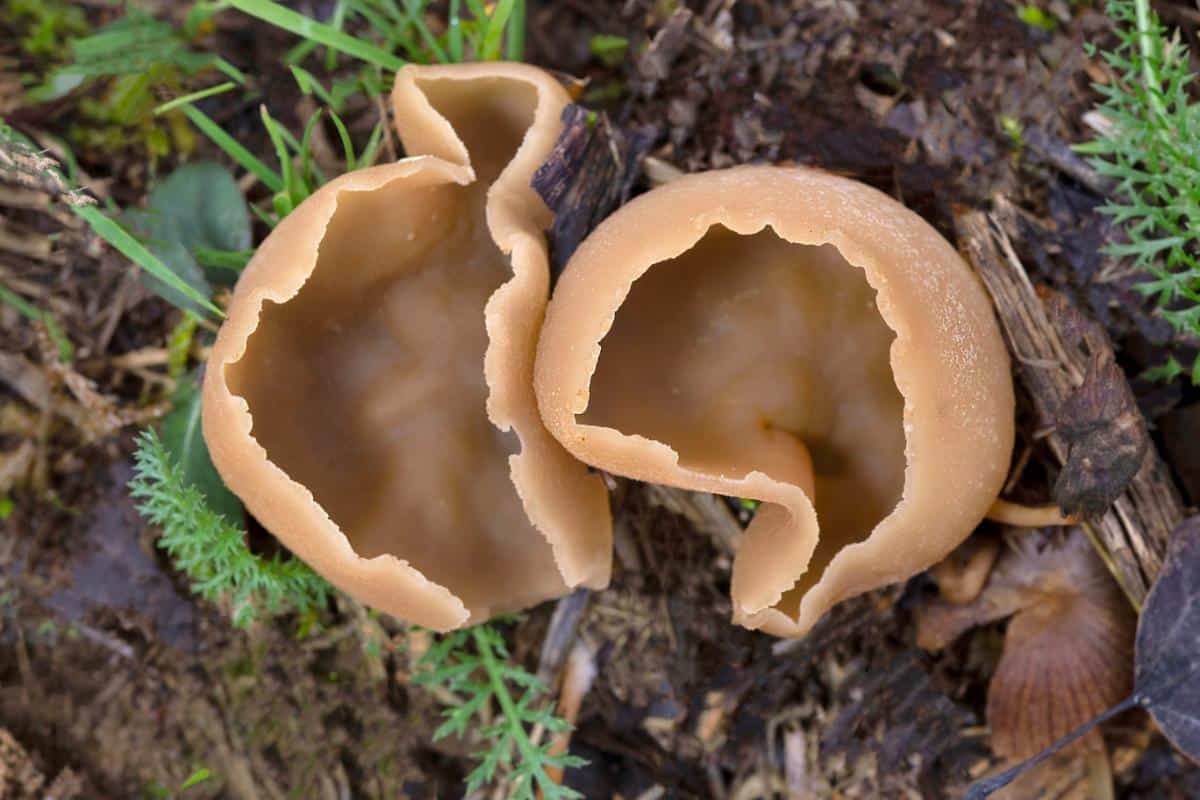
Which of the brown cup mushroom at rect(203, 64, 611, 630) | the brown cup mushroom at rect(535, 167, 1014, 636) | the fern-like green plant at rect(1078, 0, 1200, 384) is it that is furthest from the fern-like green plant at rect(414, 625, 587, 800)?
the fern-like green plant at rect(1078, 0, 1200, 384)

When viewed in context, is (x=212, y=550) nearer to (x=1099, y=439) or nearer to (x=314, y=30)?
(x=314, y=30)

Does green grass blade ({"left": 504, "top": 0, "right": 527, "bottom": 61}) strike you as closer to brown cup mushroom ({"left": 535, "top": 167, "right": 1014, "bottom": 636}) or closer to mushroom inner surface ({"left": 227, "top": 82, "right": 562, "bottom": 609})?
mushroom inner surface ({"left": 227, "top": 82, "right": 562, "bottom": 609})

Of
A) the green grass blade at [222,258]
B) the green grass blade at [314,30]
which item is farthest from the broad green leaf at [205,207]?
the green grass blade at [314,30]

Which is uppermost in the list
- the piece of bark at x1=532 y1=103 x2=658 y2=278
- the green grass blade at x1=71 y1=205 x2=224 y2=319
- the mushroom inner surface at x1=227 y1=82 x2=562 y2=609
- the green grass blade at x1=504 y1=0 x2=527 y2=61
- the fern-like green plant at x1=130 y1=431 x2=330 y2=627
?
the green grass blade at x1=504 y1=0 x2=527 y2=61

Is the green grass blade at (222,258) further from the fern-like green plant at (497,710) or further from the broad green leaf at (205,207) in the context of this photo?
the fern-like green plant at (497,710)

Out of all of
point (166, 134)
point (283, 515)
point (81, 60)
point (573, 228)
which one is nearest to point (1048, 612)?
point (573, 228)
